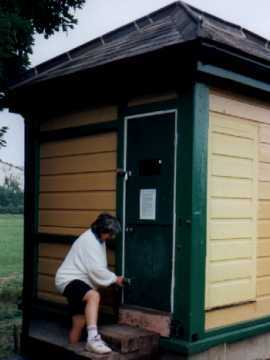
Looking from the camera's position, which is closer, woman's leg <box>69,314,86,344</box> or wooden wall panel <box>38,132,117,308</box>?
woman's leg <box>69,314,86,344</box>

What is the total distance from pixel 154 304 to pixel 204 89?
2283 mm

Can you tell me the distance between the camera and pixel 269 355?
5.96m

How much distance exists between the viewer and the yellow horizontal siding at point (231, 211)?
5273 mm

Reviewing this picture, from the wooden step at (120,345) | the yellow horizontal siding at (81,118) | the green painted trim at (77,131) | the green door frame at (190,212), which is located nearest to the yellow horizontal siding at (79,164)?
the green painted trim at (77,131)

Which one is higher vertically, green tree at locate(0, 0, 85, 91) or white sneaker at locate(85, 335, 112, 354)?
green tree at locate(0, 0, 85, 91)

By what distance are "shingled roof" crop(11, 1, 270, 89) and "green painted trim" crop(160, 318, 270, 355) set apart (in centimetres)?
288

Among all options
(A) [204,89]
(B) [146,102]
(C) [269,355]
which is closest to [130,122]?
(B) [146,102]

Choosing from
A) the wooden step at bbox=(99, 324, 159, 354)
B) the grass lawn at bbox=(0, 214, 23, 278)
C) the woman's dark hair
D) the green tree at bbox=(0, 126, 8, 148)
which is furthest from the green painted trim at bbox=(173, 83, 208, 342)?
the grass lawn at bbox=(0, 214, 23, 278)

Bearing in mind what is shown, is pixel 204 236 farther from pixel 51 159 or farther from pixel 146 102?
pixel 51 159

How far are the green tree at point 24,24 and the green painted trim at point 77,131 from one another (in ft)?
6.29

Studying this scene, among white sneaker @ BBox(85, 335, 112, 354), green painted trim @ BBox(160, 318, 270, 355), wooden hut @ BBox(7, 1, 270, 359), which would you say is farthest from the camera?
wooden hut @ BBox(7, 1, 270, 359)

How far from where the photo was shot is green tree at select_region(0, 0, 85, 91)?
8.20 metres

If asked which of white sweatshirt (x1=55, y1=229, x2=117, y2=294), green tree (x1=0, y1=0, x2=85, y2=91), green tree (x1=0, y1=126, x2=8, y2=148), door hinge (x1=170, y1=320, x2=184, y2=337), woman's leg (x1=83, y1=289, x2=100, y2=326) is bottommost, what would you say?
door hinge (x1=170, y1=320, x2=184, y2=337)

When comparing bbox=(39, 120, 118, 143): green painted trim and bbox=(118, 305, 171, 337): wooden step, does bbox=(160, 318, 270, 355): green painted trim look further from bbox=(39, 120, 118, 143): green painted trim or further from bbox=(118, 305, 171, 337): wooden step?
bbox=(39, 120, 118, 143): green painted trim
